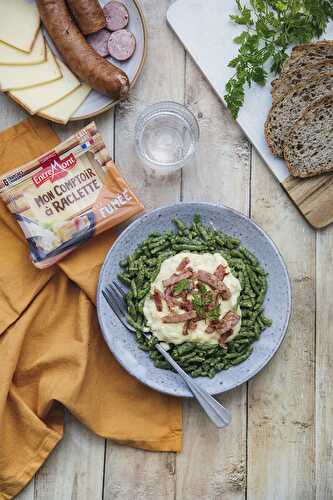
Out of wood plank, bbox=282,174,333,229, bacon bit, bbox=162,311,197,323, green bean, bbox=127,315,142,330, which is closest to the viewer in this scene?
bacon bit, bbox=162,311,197,323

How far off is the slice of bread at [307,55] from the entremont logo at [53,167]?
903 millimetres

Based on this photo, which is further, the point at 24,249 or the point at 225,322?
the point at 24,249

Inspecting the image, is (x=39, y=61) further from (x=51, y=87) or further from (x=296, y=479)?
(x=296, y=479)

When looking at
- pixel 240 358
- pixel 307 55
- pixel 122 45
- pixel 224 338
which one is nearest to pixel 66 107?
pixel 122 45

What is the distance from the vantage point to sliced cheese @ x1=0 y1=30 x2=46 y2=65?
7.33 feet

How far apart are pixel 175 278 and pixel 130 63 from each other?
87 cm

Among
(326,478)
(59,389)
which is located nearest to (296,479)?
(326,478)

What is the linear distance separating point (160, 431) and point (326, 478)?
71 cm

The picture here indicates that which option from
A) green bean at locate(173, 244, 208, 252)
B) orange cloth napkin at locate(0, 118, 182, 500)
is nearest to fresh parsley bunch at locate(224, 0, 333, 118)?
green bean at locate(173, 244, 208, 252)

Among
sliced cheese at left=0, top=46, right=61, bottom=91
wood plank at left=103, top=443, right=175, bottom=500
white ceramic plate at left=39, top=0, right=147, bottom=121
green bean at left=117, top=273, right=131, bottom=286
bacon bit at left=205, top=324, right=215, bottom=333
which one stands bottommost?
wood plank at left=103, top=443, right=175, bottom=500

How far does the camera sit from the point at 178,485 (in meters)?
2.38

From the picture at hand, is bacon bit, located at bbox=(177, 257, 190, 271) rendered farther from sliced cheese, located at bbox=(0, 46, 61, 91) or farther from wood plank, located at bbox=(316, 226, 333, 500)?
sliced cheese, located at bbox=(0, 46, 61, 91)

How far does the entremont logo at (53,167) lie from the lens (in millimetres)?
2256

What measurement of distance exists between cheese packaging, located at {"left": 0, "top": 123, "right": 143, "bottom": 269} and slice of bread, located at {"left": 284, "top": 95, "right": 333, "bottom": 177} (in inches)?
24.9
